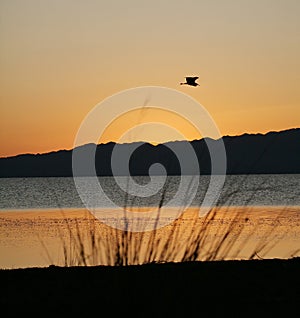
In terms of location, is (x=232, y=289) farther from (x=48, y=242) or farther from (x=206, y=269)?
(x=48, y=242)

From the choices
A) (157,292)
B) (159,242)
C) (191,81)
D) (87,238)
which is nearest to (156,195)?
(87,238)

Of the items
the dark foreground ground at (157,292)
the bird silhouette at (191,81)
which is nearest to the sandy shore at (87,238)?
the dark foreground ground at (157,292)

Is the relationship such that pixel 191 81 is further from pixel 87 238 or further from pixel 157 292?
pixel 87 238

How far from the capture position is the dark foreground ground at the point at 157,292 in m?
4.56

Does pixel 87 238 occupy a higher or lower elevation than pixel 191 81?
lower

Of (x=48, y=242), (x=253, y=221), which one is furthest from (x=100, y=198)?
(x=48, y=242)

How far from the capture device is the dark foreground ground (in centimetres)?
456

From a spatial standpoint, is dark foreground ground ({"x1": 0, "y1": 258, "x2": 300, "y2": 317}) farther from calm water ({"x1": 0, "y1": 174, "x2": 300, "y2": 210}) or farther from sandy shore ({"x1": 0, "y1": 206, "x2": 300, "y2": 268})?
sandy shore ({"x1": 0, "y1": 206, "x2": 300, "y2": 268})

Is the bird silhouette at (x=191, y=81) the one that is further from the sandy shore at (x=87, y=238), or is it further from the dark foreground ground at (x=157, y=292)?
the sandy shore at (x=87, y=238)

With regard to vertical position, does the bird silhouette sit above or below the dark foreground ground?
above

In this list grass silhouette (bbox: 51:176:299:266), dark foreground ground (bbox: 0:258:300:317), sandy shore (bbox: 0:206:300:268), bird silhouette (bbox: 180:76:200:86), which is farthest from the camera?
sandy shore (bbox: 0:206:300:268)

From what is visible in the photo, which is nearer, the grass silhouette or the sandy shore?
the grass silhouette

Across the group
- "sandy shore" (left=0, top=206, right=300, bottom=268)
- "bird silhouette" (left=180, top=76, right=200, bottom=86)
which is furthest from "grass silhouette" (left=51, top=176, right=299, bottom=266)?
"bird silhouette" (left=180, top=76, right=200, bottom=86)

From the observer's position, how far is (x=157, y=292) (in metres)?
4.74
